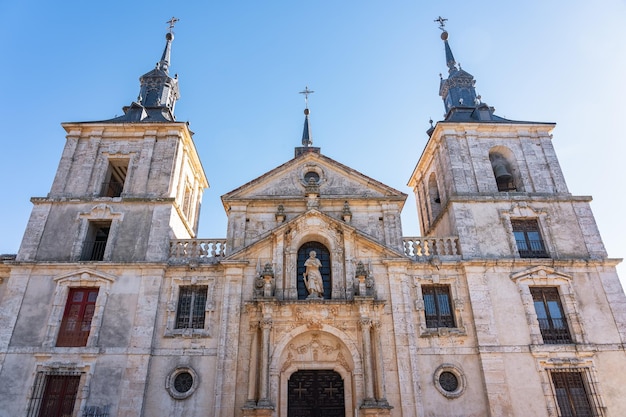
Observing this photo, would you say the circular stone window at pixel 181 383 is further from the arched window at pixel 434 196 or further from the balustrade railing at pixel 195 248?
the arched window at pixel 434 196

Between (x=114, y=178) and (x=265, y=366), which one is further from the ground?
(x=114, y=178)

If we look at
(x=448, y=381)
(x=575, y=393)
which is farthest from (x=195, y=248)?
(x=575, y=393)

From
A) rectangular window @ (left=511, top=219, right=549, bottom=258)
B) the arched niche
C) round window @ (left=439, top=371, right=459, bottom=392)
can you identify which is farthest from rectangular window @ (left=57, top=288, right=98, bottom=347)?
the arched niche

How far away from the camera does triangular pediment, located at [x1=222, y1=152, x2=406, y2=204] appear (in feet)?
55.6

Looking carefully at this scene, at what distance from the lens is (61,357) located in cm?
1366

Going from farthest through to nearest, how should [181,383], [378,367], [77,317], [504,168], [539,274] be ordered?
[504,168] → [539,274] → [77,317] → [181,383] → [378,367]

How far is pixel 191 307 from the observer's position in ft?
48.7

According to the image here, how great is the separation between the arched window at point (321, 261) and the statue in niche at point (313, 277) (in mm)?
358

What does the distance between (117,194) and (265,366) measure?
10.6m

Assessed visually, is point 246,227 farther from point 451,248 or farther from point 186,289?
point 451,248

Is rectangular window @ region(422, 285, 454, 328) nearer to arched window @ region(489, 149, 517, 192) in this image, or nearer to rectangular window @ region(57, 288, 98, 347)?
arched window @ region(489, 149, 517, 192)

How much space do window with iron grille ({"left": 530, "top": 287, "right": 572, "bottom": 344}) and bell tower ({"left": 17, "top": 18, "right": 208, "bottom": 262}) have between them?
12581 mm

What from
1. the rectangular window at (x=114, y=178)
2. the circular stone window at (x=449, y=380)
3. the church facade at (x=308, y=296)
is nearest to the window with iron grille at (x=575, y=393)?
the church facade at (x=308, y=296)

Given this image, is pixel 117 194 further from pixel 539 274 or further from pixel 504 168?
pixel 539 274
